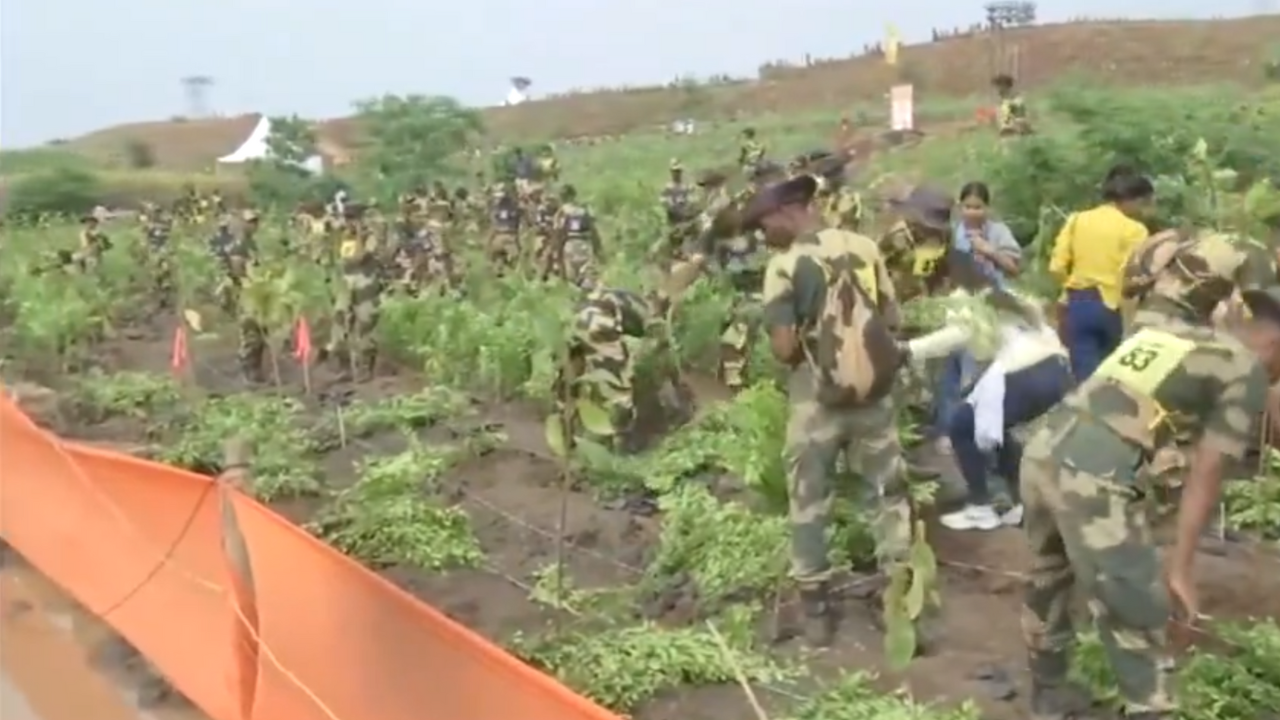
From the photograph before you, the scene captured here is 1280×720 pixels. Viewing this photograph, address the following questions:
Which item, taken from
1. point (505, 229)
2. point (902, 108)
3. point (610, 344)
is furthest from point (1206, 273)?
point (902, 108)

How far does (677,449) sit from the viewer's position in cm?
880

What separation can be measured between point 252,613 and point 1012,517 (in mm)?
3150

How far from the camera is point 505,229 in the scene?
1591 cm

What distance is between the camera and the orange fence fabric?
13.2ft

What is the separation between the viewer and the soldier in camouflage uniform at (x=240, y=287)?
12695mm

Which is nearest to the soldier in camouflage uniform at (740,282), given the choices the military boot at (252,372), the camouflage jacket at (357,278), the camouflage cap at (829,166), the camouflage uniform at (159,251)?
the camouflage cap at (829,166)

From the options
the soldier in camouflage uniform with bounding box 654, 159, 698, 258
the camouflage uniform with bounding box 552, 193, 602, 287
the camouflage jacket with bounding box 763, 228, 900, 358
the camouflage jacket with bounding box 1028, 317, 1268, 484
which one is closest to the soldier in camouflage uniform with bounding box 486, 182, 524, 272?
the camouflage uniform with bounding box 552, 193, 602, 287

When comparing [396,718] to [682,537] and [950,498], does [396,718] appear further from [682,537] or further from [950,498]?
[950,498]

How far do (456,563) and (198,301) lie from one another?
1064 cm

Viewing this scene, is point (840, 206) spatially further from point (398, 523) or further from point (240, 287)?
point (240, 287)

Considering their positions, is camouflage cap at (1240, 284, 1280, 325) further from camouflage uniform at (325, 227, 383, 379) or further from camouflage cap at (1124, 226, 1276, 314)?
camouflage uniform at (325, 227, 383, 379)

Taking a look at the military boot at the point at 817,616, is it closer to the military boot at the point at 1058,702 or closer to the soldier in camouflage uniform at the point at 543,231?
the military boot at the point at 1058,702

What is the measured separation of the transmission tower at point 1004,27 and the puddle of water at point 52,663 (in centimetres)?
2012

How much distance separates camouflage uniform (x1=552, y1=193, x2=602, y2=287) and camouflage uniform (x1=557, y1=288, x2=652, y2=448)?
4395mm
